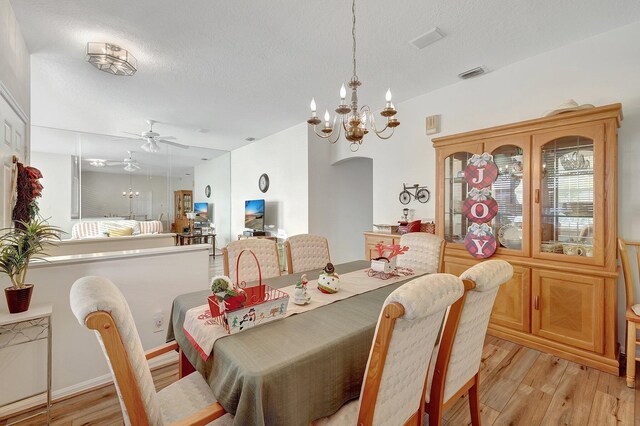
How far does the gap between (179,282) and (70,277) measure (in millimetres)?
724

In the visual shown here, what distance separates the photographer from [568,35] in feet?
8.07

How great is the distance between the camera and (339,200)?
5.38 metres

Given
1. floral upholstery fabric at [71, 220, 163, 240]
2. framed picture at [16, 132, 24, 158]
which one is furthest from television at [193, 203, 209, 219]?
framed picture at [16, 132, 24, 158]

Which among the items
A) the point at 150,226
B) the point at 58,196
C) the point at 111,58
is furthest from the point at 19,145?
the point at 58,196

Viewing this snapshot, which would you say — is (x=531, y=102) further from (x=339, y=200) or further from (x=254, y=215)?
(x=254, y=215)

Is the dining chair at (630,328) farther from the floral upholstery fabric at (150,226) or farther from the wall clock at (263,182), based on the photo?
the floral upholstery fabric at (150,226)

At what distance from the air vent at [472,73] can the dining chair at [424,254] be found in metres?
1.91

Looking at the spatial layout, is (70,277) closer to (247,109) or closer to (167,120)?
(247,109)

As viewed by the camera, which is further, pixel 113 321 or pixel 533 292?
pixel 533 292

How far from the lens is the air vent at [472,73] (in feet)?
9.86

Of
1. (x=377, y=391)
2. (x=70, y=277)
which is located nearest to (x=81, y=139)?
(x=70, y=277)

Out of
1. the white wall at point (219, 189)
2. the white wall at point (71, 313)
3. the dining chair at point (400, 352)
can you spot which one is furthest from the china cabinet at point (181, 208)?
the dining chair at point (400, 352)

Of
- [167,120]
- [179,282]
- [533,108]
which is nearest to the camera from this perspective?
[179,282]

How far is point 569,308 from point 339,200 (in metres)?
3.65
